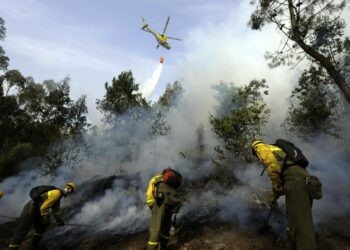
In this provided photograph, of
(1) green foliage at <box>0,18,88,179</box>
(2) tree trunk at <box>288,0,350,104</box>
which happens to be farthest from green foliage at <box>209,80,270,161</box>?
(1) green foliage at <box>0,18,88,179</box>

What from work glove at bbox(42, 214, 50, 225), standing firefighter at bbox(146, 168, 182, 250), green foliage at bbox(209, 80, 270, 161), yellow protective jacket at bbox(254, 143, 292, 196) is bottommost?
work glove at bbox(42, 214, 50, 225)

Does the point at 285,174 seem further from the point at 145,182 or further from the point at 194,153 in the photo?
the point at 194,153

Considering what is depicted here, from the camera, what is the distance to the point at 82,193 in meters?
19.1

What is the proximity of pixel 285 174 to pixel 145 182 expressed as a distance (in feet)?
47.5

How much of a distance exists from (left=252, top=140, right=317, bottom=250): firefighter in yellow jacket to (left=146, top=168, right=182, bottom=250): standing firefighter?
2.02m

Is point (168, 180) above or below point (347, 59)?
below

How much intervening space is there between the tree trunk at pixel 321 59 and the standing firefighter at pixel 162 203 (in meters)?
5.79

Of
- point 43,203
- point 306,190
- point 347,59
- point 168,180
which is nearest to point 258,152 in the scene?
point 306,190

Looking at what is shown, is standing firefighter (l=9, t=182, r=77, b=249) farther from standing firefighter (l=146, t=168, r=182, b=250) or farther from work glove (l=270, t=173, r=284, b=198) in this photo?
work glove (l=270, t=173, r=284, b=198)

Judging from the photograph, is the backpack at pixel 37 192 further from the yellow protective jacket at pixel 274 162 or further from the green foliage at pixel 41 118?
the green foliage at pixel 41 118

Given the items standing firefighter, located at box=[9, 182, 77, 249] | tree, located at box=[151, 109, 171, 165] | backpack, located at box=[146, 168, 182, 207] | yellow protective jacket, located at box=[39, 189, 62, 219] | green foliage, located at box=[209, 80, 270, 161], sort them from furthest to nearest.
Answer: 1. tree, located at box=[151, 109, 171, 165]
2. green foliage, located at box=[209, 80, 270, 161]
3. yellow protective jacket, located at box=[39, 189, 62, 219]
4. standing firefighter, located at box=[9, 182, 77, 249]
5. backpack, located at box=[146, 168, 182, 207]

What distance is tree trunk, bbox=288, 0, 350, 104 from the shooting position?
7.99m

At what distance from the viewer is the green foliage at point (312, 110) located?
2147cm

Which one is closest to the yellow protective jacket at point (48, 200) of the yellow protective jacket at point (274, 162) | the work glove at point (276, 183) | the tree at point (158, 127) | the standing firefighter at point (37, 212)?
the standing firefighter at point (37, 212)
